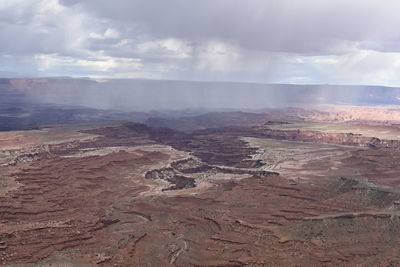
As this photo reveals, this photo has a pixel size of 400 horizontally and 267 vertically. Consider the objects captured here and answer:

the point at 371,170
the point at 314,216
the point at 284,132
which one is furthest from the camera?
the point at 284,132

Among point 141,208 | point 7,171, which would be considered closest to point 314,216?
point 141,208

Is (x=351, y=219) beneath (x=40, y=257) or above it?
above

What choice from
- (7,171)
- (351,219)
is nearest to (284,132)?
(7,171)

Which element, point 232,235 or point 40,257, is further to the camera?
point 232,235

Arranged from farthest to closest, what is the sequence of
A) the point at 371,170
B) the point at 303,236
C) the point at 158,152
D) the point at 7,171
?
the point at 158,152 < the point at 371,170 < the point at 7,171 < the point at 303,236

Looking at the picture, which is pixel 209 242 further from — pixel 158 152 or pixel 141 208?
pixel 158 152

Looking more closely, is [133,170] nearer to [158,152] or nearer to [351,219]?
[158,152]
